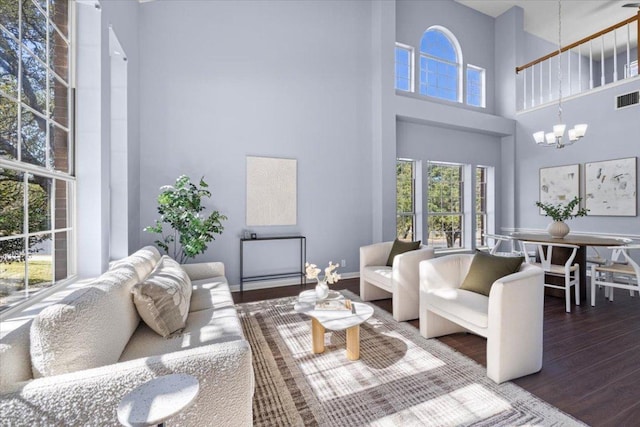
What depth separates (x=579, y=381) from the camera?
2043 mm

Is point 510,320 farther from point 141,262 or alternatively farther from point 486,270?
point 141,262

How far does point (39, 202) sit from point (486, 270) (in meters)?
3.45

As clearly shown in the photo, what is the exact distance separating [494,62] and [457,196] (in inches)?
126

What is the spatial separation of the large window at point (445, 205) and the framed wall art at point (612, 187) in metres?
2.04

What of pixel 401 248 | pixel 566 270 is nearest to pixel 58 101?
pixel 401 248

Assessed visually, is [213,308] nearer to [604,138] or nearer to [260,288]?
[260,288]

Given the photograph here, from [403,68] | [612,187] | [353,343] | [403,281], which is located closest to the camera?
[353,343]

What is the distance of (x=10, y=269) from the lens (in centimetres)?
169

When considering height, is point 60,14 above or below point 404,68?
below

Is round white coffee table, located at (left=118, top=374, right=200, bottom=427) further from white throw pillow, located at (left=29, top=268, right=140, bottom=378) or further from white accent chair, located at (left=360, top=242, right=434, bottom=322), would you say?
white accent chair, located at (left=360, top=242, right=434, bottom=322)

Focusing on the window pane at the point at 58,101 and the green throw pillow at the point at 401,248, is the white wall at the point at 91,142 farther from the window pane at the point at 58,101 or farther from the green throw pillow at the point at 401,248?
the green throw pillow at the point at 401,248

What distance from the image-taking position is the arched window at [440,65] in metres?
5.88

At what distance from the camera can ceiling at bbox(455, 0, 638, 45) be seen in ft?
19.4

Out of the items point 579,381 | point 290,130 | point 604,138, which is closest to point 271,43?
point 290,130
